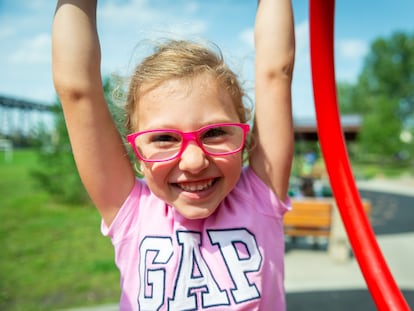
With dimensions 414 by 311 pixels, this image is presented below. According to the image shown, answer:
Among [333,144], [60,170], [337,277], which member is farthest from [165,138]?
[60,170]

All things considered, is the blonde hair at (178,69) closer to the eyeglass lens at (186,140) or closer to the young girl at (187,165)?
the young girl at (187,165)

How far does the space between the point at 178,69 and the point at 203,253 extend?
52cm

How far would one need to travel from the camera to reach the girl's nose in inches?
42.4

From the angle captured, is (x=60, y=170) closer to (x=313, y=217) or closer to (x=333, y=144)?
(x=313, y=217)

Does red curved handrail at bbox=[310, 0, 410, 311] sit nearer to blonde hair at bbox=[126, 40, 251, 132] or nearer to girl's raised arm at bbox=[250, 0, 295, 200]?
A: girl's raised arm at bbox=[250, 0, 295, 200]

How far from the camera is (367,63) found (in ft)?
151

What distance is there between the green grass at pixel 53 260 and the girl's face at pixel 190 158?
3073 millimetres

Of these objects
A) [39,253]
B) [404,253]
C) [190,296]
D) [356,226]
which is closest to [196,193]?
[190,296]

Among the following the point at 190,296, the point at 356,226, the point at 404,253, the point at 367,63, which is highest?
the point at 367,63

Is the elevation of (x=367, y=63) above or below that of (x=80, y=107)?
above

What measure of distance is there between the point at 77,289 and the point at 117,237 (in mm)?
3260

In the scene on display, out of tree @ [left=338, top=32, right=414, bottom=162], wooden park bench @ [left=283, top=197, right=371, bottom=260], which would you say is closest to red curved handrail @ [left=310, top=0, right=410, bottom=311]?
wooden park bench @ [left=283, top=197, right=371, bottom=260]

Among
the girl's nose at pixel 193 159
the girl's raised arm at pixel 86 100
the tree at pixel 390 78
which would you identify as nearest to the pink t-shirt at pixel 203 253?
the girl's raised arm at pixel 86 100

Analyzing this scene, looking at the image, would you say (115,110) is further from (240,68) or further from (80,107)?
(240,68)
